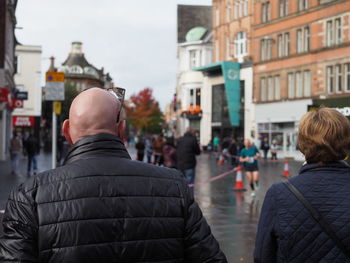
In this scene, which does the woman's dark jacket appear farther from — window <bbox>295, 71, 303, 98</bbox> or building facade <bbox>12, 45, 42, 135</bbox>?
building facade <bbox>12, 45, 42, 135</bbox>

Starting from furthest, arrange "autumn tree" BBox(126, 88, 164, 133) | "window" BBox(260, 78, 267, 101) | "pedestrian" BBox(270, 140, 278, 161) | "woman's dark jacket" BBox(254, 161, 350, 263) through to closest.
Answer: "autumn tree" BBox(126, 88, 164, 133), "window" BBox(260, 78, 267, 101), "pedestrian" BBox(270, 140, 278, 161), "woman's dark jacket" BBox(254, 161, 350, 263)

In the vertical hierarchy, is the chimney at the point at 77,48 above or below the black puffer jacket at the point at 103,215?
above

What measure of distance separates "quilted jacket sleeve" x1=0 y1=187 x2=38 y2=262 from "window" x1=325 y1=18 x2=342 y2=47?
40846mm

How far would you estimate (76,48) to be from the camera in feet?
404

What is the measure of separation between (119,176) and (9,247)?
0.52 meters

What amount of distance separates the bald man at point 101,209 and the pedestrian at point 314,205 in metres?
0.58

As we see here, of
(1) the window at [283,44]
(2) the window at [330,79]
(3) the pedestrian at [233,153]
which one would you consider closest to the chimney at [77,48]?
(1) the window at [283,44]

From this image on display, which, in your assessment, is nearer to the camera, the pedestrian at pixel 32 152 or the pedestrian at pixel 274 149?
the pedestrian at pixel 32 152

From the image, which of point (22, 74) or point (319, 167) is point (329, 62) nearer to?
point (22, 74)

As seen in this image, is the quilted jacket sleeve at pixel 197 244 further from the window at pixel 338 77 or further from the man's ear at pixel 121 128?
the window at pixel 338 77

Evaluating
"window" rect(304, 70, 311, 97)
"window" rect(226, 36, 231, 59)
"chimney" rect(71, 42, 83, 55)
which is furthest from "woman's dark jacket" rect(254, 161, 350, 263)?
"chimney" rect(71, 42, 83, 55)

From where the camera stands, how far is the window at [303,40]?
4431cm

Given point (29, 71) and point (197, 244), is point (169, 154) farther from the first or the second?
point (29, 71)

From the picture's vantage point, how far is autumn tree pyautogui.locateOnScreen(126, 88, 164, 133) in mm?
111562
